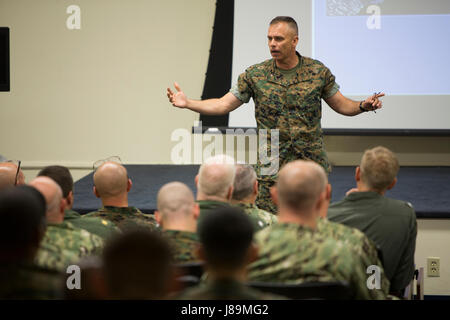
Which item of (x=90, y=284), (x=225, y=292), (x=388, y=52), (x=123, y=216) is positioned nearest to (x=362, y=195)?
(x=123, y=216)

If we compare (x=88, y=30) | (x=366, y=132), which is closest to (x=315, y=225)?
(x=366, y=132)

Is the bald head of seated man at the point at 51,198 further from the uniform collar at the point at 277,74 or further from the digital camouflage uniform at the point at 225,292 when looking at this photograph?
the uniform collar at the point at 277,74

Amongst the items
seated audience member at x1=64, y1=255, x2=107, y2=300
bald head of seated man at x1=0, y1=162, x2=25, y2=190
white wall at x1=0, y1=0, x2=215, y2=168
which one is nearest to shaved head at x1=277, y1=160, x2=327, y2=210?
seated audience member at x1=64, y1=255, x2=107, y2=300

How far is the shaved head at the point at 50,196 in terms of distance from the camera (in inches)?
72.8

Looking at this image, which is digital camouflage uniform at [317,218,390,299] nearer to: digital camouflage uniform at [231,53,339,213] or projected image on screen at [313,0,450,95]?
digital camouflage uniform at [231,53,339,213]

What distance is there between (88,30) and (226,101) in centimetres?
276

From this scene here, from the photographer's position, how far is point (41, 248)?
166 cm

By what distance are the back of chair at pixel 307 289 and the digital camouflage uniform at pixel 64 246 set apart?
56 centimetres

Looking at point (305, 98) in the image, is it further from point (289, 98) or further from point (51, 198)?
point (51, 198)

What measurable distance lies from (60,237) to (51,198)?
0.14 metres

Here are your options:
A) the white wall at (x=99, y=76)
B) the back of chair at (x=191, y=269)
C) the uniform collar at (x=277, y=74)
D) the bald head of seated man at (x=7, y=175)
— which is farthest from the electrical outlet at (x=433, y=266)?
the white wall at (x=99, y=76)

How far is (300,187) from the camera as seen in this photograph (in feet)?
5.50

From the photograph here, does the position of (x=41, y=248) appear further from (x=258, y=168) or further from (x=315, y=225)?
(x=258, y=168)

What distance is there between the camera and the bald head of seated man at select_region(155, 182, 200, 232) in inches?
71.7
